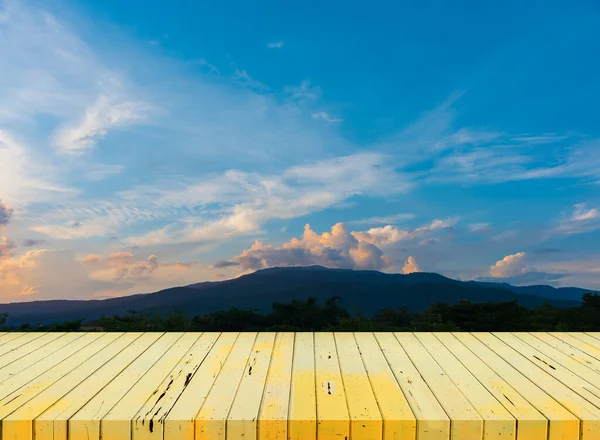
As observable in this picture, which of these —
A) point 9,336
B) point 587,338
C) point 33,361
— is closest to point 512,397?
point 587,338

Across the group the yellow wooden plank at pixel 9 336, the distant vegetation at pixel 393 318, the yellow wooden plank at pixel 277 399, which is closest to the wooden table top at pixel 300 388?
the yellow wooden plank at pixel 277 399

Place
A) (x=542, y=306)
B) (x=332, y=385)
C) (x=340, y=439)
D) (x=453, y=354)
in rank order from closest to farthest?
(x=340, y=439) → (x=332, y=385) → (x=453, y=354) → (x=542, y=306)

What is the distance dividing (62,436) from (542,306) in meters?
19.6

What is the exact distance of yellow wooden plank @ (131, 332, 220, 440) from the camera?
3.53m

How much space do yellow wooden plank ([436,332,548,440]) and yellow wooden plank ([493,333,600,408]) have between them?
1.25 feet

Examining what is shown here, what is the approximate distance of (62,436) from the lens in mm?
3549

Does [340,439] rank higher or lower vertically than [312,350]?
lower

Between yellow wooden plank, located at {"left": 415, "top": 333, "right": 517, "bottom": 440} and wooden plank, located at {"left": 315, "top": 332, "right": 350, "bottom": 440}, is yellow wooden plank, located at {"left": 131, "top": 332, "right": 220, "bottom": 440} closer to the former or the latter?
wooden plank, located at {"left": 315, "top": 332, "right": 350, "bottom": 440}

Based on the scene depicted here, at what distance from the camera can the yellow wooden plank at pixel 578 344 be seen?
5713mm

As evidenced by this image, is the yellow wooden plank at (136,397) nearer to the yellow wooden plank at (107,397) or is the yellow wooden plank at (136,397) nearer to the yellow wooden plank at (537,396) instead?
the yellow wooden plank at (107,397)

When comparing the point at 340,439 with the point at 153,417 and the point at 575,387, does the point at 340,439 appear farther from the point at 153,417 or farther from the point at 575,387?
A: the point at 575,387

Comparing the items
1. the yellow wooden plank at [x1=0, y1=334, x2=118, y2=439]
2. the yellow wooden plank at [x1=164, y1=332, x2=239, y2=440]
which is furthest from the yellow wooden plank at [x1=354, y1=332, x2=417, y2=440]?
the yellow wooden plank at [x1=0, y1=334, x2=118, y2=439]

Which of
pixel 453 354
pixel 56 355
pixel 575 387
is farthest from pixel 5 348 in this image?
pixel 575 387

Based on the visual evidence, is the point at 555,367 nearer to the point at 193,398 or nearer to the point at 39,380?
the point at 193,398
